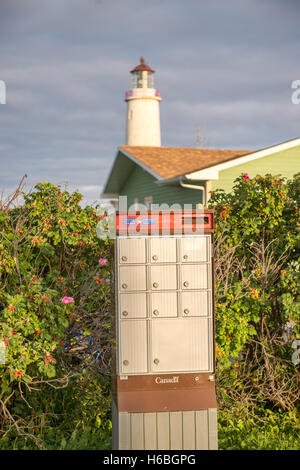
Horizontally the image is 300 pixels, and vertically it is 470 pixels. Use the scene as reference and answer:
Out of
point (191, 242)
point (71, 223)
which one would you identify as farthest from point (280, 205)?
point (71, 223)

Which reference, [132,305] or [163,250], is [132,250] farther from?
[132,305]

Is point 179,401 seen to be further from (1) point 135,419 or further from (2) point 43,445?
(2) point 43,445

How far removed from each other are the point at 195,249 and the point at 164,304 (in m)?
0.49

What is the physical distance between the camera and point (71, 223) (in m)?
5.25

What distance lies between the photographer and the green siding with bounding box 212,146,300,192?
672 inches

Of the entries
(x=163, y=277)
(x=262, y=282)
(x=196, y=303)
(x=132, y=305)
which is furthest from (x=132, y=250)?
(x=262, y=282)

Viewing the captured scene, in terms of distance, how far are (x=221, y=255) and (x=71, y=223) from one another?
5.02 feet

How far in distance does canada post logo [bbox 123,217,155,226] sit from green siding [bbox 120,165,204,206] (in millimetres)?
12378

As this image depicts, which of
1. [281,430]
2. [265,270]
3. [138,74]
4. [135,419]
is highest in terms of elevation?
[138,74]

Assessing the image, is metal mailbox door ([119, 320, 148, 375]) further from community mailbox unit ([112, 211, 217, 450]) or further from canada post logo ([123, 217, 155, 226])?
canada post logo ([123, 217, 155, 226])

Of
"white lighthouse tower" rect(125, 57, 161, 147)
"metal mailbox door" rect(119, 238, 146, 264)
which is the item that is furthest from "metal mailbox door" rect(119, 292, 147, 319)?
"white lighthouse tower" rect(125, 57, 161, 147)

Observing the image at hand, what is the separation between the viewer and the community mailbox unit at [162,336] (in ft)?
14.3

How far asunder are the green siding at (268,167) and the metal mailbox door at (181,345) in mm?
12790
